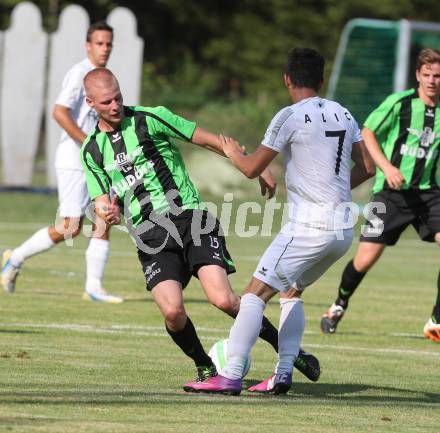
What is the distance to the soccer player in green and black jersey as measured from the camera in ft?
23.9

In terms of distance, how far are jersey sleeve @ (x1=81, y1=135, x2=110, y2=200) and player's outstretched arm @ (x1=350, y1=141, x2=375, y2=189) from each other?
4.76ft

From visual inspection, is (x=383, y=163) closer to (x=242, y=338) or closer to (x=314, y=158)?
(x=314, y=158)

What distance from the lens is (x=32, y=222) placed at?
72.0 ft

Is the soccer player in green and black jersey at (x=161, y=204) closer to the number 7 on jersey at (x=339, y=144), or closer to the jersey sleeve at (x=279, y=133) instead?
the jersey sleeve at (x=279, y=133)

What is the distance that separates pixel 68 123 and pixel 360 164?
4.20 metres

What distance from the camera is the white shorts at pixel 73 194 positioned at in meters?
11.4

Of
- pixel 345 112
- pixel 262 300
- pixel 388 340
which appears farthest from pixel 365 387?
pixel 388 340

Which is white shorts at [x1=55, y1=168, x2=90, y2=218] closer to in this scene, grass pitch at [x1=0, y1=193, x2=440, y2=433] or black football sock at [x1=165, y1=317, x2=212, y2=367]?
grass pitch at [x1=0, y1=193, x2=440, y2=433]

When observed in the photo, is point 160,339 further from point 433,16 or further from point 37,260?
point 433,16

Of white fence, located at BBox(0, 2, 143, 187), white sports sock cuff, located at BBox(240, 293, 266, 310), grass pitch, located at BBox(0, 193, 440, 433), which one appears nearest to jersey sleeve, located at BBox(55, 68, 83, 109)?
grass pitch, located at BBox(0, 193, 440, 433)

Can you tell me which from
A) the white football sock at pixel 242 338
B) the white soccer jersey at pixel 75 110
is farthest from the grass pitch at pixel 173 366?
the white soccer jersey at pixel 75 110

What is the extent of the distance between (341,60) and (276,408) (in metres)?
23.2

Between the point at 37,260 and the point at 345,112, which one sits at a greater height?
the point at 345,112

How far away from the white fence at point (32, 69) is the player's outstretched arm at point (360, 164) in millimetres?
17462
